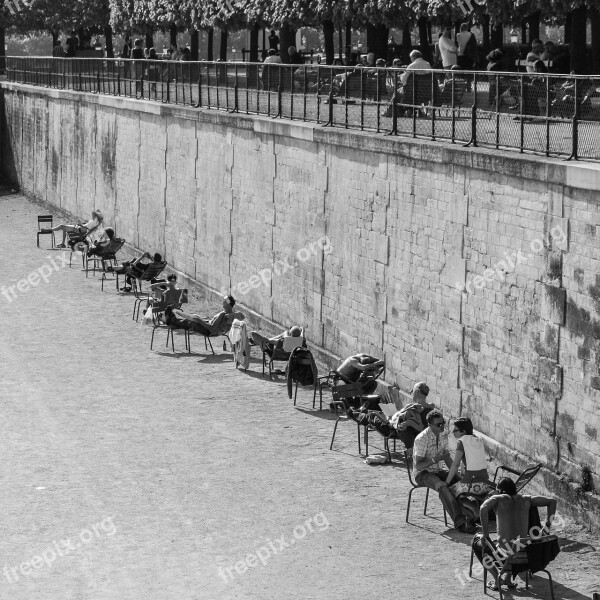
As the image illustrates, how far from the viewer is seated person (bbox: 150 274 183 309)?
25172mm

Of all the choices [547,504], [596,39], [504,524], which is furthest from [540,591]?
[596,39]

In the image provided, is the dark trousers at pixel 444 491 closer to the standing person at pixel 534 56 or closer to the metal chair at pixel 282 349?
the metal chair at pixel 282 349

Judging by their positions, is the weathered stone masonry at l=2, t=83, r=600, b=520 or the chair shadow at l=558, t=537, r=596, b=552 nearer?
the chair shadow at l=558, t=537, r=596, b=552

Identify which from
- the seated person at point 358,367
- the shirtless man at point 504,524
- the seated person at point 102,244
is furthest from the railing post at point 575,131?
the seated person at point 102,244

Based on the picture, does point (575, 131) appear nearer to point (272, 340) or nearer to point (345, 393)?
point (345, 393)

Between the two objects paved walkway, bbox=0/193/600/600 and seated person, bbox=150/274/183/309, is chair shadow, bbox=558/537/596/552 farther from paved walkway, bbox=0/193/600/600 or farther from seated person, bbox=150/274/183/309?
seated person, bbox=150/274/183/309

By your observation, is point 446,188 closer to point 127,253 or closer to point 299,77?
point 299,77

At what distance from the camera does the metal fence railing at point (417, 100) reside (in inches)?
627

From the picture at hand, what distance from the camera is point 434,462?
15.4 metres

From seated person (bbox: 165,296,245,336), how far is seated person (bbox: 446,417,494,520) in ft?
30.5

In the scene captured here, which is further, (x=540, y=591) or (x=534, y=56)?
(x=534, y=56)

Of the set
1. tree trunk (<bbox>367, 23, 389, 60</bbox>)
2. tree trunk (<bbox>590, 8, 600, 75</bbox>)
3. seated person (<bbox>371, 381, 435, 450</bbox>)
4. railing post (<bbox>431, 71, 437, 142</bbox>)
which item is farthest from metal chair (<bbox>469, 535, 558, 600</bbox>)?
tree trunk (<bbox>367, 23, 389, 60</bbox>)

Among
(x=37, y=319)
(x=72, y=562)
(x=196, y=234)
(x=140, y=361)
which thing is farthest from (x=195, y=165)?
(x=72, y=562)

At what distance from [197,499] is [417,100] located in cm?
643
